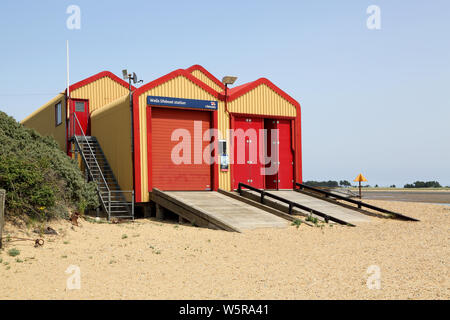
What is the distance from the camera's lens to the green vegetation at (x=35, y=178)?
10.1 metres

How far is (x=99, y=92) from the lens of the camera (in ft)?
67.1

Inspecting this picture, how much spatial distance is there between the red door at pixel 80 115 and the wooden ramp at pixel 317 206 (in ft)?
27.1

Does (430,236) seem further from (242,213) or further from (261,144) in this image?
(261,144)

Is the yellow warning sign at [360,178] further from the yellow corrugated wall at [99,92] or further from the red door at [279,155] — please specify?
the yellow corrugated wall at [99,92]

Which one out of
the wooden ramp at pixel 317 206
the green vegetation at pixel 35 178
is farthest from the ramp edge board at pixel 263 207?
the green vegetation at pixel 35 178

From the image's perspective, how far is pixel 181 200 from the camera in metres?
14.0

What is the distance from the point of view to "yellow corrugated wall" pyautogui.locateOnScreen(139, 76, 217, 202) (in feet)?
52.4

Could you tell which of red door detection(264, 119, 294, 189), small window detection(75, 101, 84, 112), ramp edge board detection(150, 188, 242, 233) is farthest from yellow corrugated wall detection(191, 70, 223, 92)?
ramp edge board detection(150, 188, 242, 233)

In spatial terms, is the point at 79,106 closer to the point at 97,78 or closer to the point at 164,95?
the point at 97,78

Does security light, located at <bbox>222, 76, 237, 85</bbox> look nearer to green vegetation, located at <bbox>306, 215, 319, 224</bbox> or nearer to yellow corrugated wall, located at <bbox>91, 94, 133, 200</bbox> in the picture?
yellow corrugated wall, located at <bbox>91, 94, 133, 200</bbox>

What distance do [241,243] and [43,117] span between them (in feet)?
57.7

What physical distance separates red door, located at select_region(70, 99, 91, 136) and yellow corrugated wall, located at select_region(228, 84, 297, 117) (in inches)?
272

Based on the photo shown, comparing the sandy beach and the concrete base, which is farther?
the concrete base
